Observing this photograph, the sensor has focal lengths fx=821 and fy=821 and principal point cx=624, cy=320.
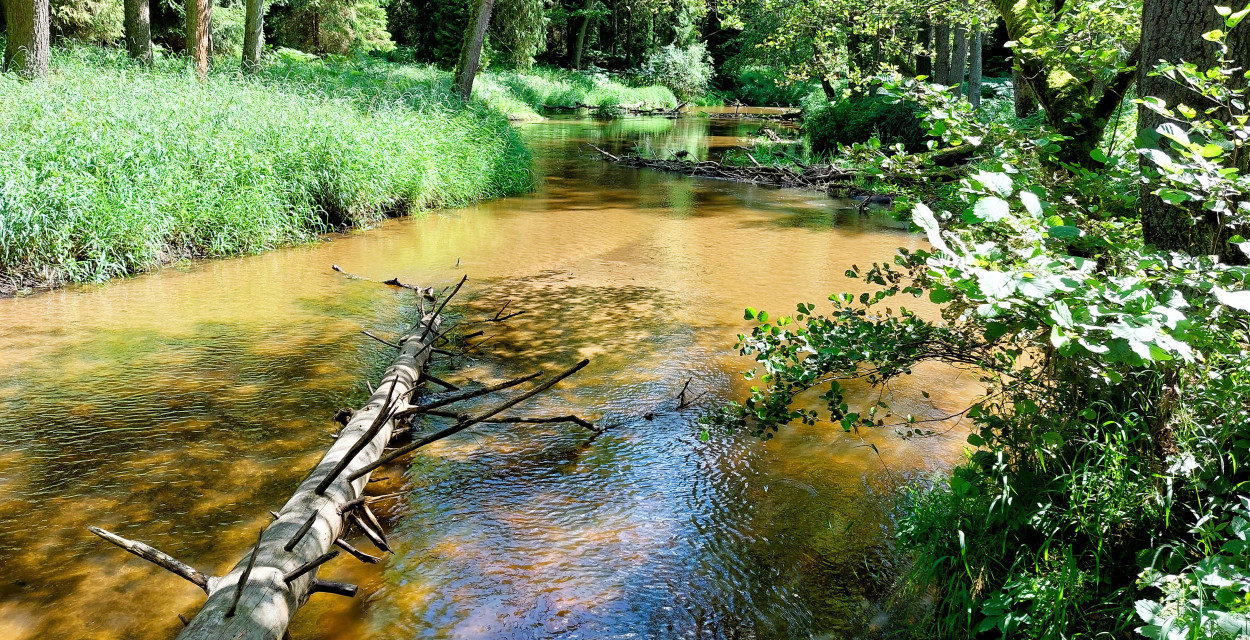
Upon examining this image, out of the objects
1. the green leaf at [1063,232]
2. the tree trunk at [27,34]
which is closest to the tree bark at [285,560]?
the green leaf at [1063,232]

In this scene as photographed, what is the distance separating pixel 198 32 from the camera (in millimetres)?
15172

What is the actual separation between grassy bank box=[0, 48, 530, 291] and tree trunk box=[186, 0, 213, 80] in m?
0.72

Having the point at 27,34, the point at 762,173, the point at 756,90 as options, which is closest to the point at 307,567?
the point at 27,34

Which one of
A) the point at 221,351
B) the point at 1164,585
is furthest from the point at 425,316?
the point at 1164,585

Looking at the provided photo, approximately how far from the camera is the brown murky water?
360 centimetres

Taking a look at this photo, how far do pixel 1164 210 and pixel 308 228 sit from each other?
10244 mm

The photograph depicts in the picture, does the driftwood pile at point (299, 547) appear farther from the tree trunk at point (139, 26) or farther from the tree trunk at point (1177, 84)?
the tree trunk at point (139, 26)

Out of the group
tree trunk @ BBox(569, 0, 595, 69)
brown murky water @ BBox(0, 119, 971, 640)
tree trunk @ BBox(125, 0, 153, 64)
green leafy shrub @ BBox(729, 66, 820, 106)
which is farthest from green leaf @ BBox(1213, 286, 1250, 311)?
tree trunk @ BBox(569, 0, 595, 69)

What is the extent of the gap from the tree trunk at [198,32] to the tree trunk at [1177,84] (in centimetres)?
1564

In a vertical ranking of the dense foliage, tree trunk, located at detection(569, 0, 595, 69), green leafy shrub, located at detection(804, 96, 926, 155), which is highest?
tree trunk, located at detection(569, 0, 595, 69)

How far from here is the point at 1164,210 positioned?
308cm

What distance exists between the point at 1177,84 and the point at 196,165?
9.71 metres

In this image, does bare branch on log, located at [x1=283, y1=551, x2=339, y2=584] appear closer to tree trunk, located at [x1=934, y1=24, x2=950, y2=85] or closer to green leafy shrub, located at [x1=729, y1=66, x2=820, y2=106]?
tree trunk, located at [x1=934, y1=24, x2=950, y2=85]

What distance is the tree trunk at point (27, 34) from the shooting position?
458 inches
